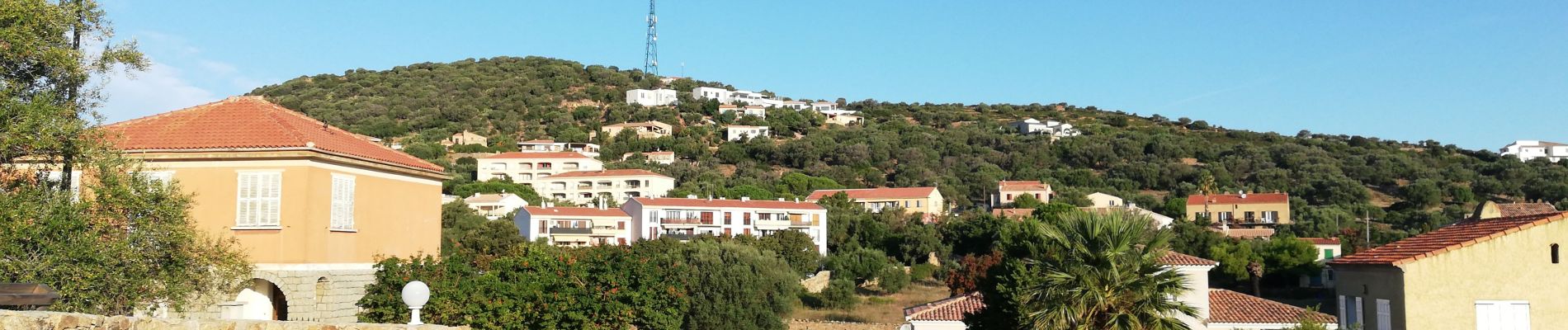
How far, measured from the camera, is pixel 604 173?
103 metres

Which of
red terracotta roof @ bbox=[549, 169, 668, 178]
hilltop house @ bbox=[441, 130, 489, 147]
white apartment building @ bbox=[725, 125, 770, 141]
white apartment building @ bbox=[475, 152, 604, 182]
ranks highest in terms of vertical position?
white apartment building @ bbox=[725, 125, 770, 141]

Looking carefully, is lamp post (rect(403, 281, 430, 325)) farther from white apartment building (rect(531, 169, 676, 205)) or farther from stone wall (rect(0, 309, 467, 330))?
white apartment building (rect(531, 169, 676, 205))

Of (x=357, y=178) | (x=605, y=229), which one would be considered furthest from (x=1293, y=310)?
(x=605, y=229)

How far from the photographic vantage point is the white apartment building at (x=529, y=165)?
106625mm

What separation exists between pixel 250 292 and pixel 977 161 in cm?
9702

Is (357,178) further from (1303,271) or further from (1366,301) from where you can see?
(1303,271)

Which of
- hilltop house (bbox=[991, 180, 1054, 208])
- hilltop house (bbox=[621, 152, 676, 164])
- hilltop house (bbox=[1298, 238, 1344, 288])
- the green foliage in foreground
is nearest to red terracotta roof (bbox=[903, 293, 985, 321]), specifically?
the green foliage in foreground

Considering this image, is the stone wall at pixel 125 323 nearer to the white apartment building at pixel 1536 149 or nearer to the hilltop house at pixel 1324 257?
the hilltop house at pixel 1324 257

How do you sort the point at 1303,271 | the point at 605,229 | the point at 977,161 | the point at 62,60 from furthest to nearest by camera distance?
the point at 977,161 < the point at 605,229 < the point at 1303,271 < the point at 62,60

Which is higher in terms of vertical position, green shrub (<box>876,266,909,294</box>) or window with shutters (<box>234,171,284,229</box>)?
window with shutters (<box>234,171,284,229</box>)

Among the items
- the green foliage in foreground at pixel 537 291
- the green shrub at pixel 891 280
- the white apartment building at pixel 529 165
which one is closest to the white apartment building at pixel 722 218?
the green shrub at pixel 891 280

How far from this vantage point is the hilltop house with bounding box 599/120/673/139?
127 metres

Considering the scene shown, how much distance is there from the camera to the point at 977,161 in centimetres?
11344

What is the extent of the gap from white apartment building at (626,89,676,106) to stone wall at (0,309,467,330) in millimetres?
136020
